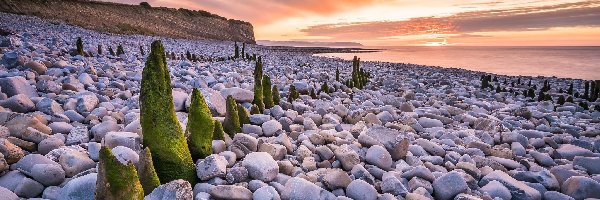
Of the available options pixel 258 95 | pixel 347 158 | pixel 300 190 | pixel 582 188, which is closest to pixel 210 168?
pixel 300 190

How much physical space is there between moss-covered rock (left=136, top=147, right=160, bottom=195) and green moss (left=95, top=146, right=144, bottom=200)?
18.9 inches

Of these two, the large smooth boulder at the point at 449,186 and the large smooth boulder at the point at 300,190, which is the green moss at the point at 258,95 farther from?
the large smooth boulder at the point at 449,186

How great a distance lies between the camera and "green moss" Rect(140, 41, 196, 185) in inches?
143

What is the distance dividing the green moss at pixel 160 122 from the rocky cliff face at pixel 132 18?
145 ft

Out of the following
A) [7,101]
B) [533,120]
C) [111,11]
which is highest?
[111,11]

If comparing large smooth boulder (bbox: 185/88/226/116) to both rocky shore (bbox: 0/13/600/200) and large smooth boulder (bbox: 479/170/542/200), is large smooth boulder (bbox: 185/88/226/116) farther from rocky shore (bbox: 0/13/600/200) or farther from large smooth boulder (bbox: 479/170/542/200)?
large smooth boulder (bbox: 479/170/542/200)

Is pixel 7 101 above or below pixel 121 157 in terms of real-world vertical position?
above

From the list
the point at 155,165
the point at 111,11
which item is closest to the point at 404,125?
the point at 155,165

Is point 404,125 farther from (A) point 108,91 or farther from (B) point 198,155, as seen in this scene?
(A) point 108,91

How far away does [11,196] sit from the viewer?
10.2 ft

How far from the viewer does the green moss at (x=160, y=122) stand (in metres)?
3.63

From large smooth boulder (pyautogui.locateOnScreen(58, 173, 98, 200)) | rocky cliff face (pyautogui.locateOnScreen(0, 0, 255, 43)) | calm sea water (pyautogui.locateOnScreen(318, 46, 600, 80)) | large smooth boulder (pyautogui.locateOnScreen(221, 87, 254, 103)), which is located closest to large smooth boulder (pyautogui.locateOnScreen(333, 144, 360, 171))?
large smooth boulder (pyautogui.locateOnScreen(58, 173, 98, 200))

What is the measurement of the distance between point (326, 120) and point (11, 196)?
5178mm

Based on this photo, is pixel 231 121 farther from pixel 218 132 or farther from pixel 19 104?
pixel 19 104
